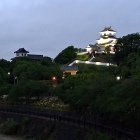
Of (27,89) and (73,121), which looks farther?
(27,89)

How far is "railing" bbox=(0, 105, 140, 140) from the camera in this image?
83.0 feet

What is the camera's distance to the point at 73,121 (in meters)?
34.1

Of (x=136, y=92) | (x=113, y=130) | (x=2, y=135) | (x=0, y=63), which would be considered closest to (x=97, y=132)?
(x=113, y=130)

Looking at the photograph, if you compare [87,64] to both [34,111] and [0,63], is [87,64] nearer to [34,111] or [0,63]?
[0,63]

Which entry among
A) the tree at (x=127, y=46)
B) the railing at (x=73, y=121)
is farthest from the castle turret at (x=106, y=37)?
the railing at (x=73, y=121)

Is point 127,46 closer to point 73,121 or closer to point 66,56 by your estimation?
point 66,56

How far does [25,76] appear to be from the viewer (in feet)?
229

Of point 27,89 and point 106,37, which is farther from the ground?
point 106,37

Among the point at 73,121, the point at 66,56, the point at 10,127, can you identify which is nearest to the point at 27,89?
the point at 10,127

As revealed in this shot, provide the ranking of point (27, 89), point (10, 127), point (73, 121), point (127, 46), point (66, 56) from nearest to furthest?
point (73, 121) < point (10, 127) < point (27, 89) < point (127, 46) < point (66, 56)

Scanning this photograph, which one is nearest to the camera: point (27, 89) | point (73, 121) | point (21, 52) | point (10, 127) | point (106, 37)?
point (73, 121)

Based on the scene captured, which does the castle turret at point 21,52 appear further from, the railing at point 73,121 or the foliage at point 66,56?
the railing at point 73,121

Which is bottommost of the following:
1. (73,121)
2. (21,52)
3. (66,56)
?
(73,121)

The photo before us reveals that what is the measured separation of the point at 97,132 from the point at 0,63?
3111 inches
